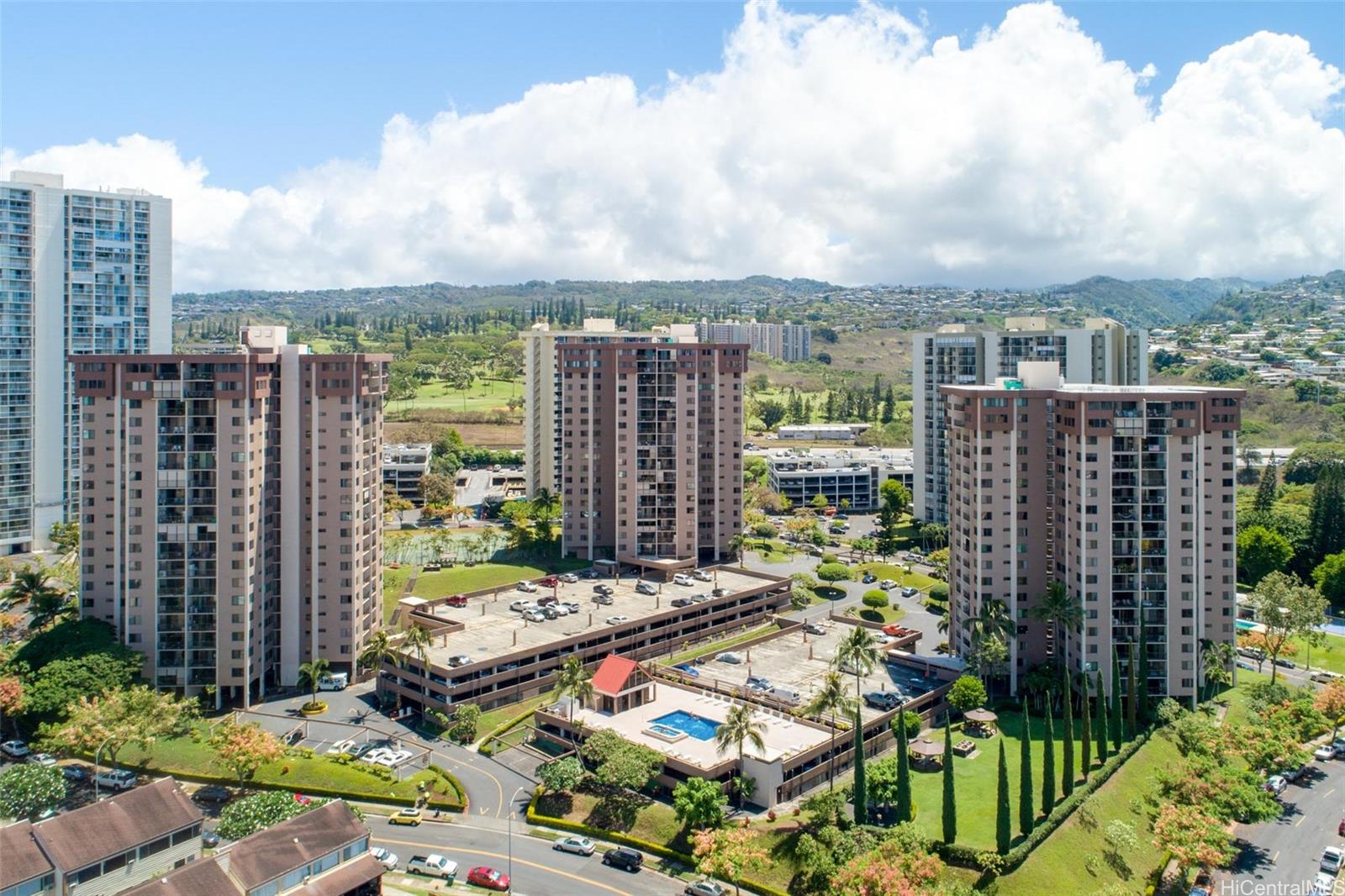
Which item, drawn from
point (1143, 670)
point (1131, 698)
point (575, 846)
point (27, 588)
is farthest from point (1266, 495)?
point (27, 588)

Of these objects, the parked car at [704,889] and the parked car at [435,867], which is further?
A: the parked car at [435,867]

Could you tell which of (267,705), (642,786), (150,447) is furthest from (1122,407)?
(150,447)

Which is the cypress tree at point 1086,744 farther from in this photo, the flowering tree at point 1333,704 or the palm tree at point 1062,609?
the flowering tree at point 1333,704

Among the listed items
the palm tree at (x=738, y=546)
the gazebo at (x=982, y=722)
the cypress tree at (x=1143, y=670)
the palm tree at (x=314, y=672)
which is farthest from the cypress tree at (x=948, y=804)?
the palm tree at (x=738, y=546)

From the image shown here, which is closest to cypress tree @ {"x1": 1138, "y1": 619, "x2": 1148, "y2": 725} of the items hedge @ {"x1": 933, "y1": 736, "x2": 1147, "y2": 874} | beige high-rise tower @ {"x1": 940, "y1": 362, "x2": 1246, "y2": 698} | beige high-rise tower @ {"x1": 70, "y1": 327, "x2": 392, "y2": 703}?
beige high-rise tower @ {"x1": 940, "y1": 362, "x2": 1246, "y2": 698}

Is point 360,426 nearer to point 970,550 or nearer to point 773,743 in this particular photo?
point 773,743

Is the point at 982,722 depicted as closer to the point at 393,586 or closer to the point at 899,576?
the point at 899,576
